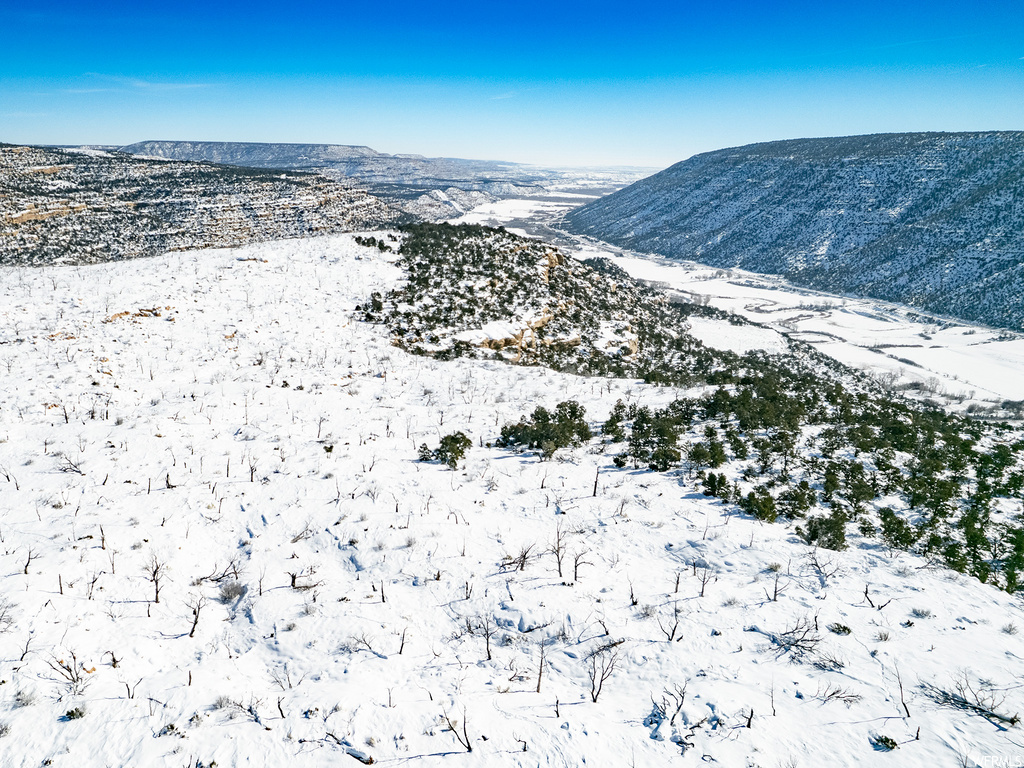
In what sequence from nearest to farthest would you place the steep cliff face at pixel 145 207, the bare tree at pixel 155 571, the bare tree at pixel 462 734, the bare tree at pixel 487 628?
the bare tree at pixel 462 734, the bare tree at pixel 487 628, the bare tree at pixel 155 571, the steep cliff face at pixel 145 207

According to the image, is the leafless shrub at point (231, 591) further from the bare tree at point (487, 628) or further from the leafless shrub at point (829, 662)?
the leafless shrub at point (829, 662)

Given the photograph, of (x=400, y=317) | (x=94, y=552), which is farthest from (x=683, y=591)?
(x=400, y=317)

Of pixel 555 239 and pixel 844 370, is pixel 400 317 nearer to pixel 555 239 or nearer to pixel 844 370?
pixel 844 370

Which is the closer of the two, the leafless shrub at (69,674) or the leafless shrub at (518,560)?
the leafless shrub at (69,674)

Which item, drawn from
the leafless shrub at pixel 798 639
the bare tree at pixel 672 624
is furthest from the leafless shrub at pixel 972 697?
the bare tree at pixel 672 624

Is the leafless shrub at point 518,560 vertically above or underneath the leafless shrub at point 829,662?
underneath

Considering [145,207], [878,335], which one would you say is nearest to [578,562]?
[145,207]
